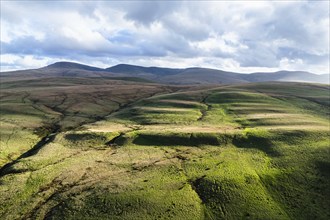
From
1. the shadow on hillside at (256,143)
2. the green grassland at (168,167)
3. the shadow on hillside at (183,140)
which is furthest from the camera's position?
the shadow on hillside at (183,140)

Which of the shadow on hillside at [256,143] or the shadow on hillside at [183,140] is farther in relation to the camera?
the shadow on hillside at [183,140]

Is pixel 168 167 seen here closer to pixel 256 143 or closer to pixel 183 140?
pixel 183 140

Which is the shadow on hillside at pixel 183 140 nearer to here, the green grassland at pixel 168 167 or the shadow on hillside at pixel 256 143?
the green grassland at pixel 168 167

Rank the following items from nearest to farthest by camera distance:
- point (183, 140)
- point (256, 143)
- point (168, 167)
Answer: point (168, 167) → point (256, 143) → point (183, 140)

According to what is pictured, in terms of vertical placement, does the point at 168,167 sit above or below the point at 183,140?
below

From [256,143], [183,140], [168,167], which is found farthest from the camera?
[183,140]

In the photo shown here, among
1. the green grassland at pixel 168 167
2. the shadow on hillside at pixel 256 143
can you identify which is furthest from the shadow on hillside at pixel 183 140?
the shadow on hillside at pixel 256 143

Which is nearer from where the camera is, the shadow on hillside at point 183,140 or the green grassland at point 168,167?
the green grassland at point 168,167

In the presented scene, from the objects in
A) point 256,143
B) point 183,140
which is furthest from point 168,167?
point 256,143

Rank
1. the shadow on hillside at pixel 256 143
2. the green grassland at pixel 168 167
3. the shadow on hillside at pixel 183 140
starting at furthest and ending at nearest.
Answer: the shadow on hillside at pixel 183 140 < the shadow on hillside at pixel 256 143 < the green grassland at pixel 168 167
